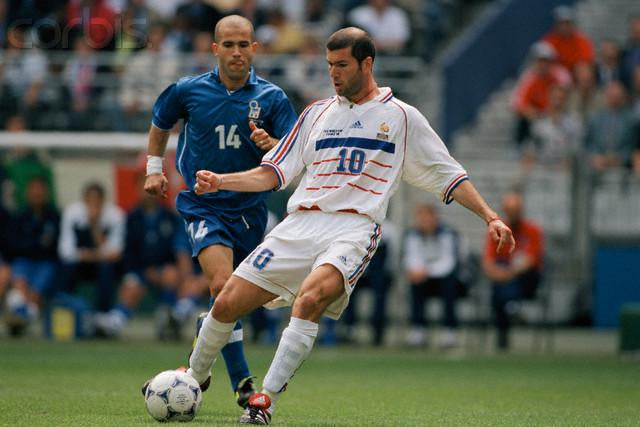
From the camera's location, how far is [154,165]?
31.7ft

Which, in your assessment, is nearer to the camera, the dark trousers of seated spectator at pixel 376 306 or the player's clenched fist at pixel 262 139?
the player's clenched fist at pixel 262 139

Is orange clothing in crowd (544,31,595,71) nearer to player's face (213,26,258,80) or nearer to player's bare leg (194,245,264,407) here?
player's face (213,26,258,80)

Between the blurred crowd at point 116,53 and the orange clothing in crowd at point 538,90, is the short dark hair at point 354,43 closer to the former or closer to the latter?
the blurred crowd at point 116,53

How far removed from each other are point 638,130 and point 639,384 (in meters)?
7.69

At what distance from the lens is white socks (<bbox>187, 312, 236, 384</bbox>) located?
8.64m

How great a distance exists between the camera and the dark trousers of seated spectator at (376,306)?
17.8 m

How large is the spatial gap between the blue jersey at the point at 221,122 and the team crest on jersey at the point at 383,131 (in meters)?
1.21

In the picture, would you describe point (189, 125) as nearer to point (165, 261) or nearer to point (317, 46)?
point (165, 261)

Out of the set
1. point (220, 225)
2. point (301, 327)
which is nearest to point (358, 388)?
point (220, 225)

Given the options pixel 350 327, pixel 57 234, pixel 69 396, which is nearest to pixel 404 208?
pixel 350 327

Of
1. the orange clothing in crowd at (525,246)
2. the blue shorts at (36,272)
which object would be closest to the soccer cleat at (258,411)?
the orange clothing in crowd at (525,246)

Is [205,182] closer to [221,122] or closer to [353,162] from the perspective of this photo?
[353,162]

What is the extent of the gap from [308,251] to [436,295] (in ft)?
31.3

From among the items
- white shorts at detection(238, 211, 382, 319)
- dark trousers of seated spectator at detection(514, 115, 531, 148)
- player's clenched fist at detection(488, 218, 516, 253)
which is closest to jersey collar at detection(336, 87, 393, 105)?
white shorts at detection(238, 211, 382, 319)
